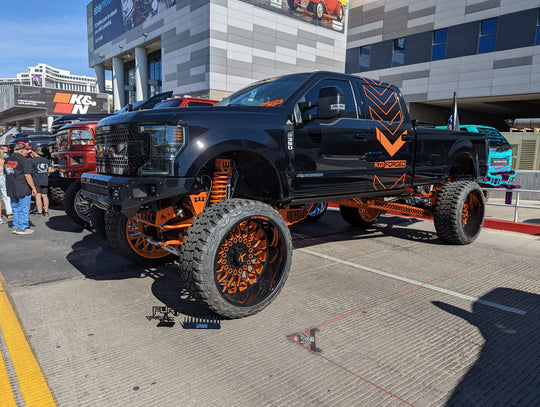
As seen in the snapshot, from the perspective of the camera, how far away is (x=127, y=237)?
423cm

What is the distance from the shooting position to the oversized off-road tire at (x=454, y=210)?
5695 millimetres

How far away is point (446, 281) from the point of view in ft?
14.1

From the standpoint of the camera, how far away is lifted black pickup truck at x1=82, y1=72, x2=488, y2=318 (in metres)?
3.07

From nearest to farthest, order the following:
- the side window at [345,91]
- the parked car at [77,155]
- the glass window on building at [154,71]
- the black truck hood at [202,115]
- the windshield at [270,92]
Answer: the black truck hood at [202,115]
the windshield at [270,92]
the side window at [345,91]
the parked car at [77,155]
the glass window on building at [154,71]

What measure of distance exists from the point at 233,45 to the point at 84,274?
25731 mm

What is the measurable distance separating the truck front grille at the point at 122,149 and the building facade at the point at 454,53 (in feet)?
77.9

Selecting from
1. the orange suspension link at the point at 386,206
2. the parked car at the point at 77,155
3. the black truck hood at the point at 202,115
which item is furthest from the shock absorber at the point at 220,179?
the parked car at the point at 77,155

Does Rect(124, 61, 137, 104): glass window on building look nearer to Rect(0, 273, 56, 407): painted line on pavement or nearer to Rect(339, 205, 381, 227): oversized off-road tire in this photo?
Rect(339, 205, 381, 227): oversized off-road tire

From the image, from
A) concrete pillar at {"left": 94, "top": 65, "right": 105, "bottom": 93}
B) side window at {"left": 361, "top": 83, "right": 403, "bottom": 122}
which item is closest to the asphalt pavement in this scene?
side window at {"left": 361, "top": 83, "right": 403, "bottom": 122}

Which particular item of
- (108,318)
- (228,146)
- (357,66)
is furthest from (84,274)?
(357,66)

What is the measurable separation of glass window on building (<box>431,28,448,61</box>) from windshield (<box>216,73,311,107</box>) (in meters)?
23.2

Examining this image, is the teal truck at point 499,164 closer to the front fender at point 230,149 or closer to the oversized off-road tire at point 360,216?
the oversized off-road tire at point 360,216

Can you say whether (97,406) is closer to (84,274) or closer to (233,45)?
(84,274)

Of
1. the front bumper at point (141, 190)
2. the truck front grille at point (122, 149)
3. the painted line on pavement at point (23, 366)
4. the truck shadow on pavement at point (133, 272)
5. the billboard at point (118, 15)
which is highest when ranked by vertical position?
the billboard at point (118, 15)
